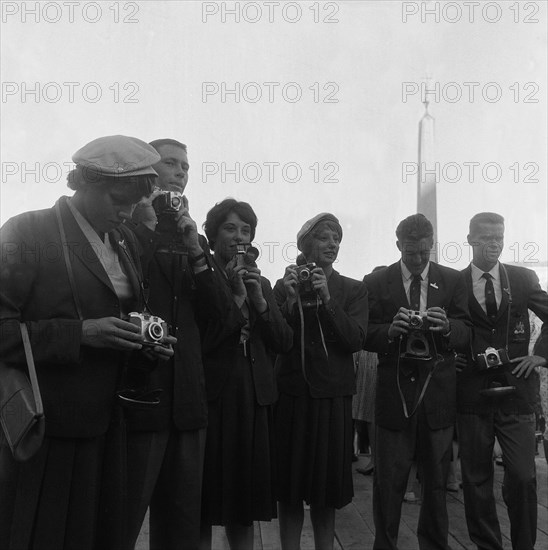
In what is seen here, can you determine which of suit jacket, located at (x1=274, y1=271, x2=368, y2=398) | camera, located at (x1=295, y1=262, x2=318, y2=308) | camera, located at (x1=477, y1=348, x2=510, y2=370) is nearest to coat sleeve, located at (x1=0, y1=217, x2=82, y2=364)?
camera, located at (x1=295, y1=262, x2=318, y2=308)

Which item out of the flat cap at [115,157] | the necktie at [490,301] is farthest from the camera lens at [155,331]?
the necktie at [490,301]

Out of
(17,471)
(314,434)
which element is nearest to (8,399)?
(17,471)

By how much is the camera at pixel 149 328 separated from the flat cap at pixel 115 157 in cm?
44

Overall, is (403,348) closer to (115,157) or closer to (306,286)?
(306,286)

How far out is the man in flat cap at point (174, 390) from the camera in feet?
7.82

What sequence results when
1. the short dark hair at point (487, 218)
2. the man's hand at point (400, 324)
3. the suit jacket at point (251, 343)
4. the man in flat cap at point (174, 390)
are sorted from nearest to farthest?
1. the man in flat cap at point (174, 390)
2. the suit jacket at point (251, 343)
3. the man's hand at point (400, 324)
4. the short dark hair at point (487, 218)

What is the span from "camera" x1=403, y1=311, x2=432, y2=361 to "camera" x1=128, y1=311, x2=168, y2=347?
1682 mm

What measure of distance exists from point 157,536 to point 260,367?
917mm

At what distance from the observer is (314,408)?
134 inches

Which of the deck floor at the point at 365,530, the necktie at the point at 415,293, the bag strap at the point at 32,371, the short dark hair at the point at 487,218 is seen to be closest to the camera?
the bag strap at the point at 32,371

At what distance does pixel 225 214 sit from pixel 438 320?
1.19 meters

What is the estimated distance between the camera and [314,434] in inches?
133

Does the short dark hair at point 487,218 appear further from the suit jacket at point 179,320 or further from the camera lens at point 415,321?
the suit jacket at point 179,320

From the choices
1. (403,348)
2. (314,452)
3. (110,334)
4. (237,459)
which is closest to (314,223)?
(403,348)
